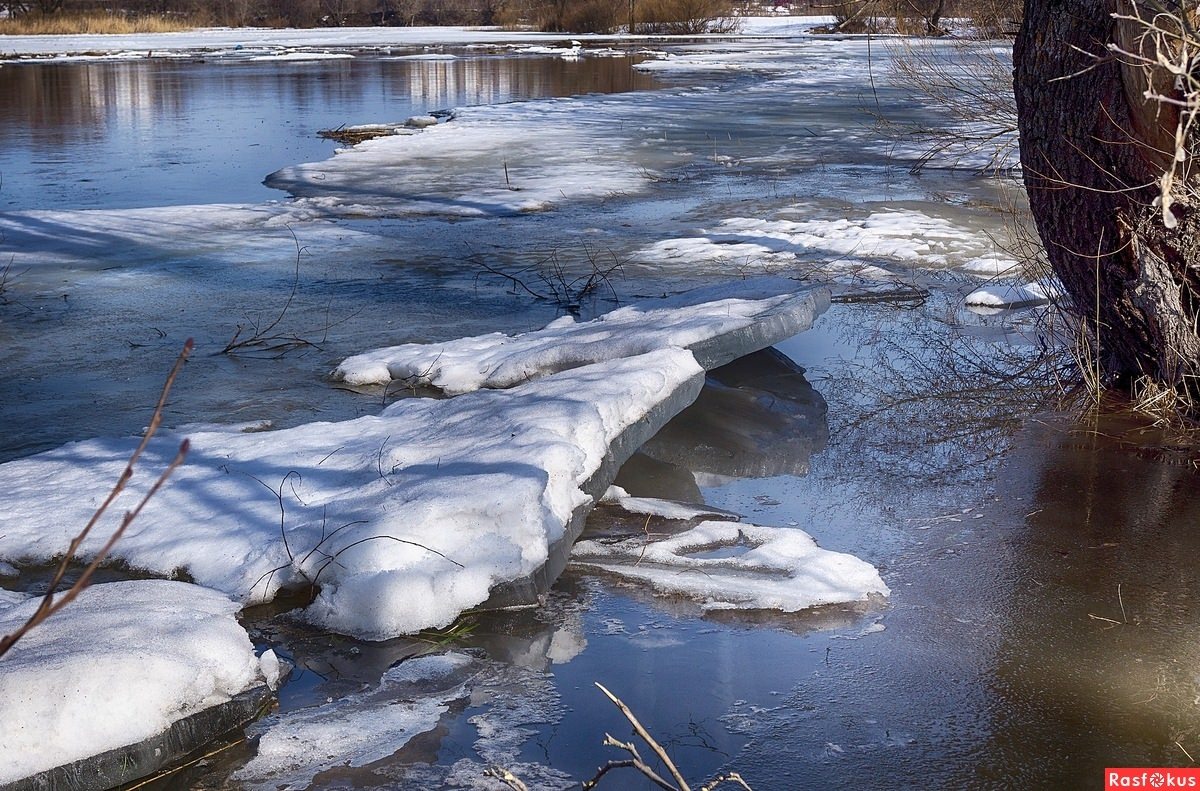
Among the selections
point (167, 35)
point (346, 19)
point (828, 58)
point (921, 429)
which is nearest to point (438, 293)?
point (921, 429)

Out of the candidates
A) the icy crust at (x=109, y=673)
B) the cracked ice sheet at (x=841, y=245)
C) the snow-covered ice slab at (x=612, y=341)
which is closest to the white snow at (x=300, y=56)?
the cracked ice sheet at (x=841, y=245)

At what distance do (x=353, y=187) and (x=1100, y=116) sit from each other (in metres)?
8.92

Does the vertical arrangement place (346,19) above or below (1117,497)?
above

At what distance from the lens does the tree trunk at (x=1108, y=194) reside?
15.8 feet

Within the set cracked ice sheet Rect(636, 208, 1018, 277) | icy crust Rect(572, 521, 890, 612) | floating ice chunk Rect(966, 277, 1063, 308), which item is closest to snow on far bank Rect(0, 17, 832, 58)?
cracked ice sheet Rect(636, 208, 1018, 277)

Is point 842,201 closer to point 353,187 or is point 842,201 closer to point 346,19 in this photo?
point 353,187

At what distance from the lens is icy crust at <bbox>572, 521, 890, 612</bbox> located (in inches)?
145

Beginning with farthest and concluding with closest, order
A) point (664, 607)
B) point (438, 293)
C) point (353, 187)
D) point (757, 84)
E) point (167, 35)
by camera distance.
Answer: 1. point (167, 35)
2. point (757, 84)
3. point (353, 187)
4. point (438, 293)
5. point (664, 607)

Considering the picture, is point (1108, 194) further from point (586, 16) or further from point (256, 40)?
point (586, 16)

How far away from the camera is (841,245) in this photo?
9.37 metres

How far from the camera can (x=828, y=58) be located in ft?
115

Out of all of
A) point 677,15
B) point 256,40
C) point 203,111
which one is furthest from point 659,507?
point 677,15

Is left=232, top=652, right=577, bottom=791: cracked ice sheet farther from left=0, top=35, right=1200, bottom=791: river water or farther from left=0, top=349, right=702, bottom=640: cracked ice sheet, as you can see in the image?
left=0, top=349, right=702, bottom=640: cracked ice sheet

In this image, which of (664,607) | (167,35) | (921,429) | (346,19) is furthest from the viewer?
(346,19)
